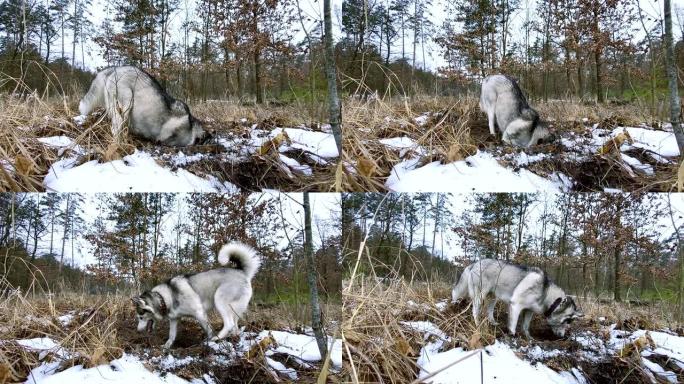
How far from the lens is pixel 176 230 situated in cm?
521

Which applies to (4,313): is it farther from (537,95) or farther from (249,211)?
(537,95)

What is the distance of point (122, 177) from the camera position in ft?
14.1

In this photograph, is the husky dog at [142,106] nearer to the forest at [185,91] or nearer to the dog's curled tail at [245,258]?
the forest at [185,91]

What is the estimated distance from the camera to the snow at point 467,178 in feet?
15.0

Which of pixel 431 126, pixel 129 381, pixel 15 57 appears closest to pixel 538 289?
pixel 431 126

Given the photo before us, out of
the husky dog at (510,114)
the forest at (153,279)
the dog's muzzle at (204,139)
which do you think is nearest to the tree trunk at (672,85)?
the husky dog at (510,114)

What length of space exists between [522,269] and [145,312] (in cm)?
400

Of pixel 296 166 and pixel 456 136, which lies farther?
pixel 456 136

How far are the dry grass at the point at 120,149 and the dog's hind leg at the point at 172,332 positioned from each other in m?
1.63

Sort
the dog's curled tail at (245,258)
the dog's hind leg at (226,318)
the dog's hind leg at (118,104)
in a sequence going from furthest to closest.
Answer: the dog's curled tail at (245,258) < the dog's hind leg at (226,318) < the dog's hind leg at (118,104)

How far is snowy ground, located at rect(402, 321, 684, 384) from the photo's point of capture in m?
4.55

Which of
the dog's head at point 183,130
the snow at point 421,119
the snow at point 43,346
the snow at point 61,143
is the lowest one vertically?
the snow at point 43,346

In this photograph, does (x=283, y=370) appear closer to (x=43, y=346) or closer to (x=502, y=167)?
(x=43, y=346)

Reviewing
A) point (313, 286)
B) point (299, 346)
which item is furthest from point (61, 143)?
point (299, 346)
